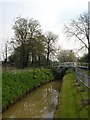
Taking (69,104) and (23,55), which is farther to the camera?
(23,55)

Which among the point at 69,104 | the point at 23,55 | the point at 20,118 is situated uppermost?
the point at 23,55

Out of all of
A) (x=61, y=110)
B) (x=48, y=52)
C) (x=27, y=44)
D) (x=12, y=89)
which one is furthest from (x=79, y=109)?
(x=48, y=52)

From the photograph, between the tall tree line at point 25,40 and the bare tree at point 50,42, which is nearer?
the tall tree line at point 25,40

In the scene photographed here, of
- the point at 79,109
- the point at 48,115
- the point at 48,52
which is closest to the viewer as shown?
the point at 79,109

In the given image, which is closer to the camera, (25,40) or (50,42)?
(25,40)

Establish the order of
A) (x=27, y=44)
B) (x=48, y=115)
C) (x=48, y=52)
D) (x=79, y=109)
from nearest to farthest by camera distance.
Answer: (x=79, y=109) → (x=48, y=115) → (x=27, y=44) → (x=48, y=52)

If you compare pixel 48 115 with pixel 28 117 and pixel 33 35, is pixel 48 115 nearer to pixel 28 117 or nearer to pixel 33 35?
pixel 28 117

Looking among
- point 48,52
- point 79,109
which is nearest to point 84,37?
point 48,52

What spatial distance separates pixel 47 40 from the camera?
65.7 m

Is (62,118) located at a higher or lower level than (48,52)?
→ lower

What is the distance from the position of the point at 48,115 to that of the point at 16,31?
116ft

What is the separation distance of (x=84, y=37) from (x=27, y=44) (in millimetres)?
12034

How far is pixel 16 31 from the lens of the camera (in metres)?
50.0

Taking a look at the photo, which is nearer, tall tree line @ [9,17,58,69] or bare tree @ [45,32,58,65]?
tall tree line @ [9,17,58,69]
